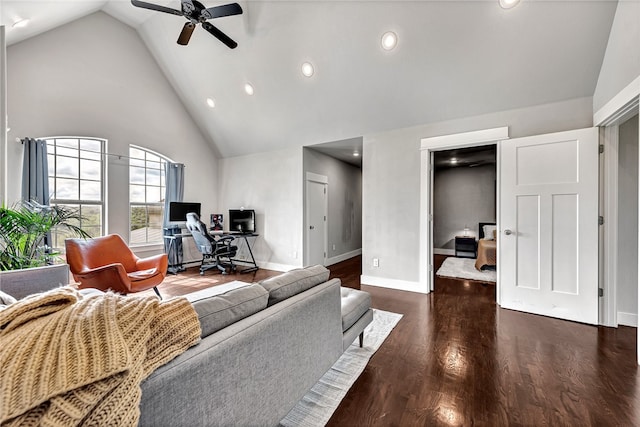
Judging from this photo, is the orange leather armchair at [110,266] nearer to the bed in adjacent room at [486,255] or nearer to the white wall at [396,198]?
the white wall at [396,198]

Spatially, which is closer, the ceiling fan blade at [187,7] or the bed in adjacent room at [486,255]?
the ceiling fan blade at [187,7]

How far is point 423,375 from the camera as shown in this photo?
6.04 feet

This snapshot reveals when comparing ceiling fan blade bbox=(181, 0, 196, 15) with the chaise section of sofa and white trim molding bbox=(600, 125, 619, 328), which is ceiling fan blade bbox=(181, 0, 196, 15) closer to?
the chaise section of sofa

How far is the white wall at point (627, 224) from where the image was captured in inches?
103

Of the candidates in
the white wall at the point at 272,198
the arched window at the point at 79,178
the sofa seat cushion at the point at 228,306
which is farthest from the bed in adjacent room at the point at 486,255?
the arched window at the point at 79,178

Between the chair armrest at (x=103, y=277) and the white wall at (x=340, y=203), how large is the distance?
10.2 ft

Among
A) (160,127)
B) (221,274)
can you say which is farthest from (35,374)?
(160,127)

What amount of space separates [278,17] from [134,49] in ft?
9.45

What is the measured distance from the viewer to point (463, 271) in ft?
16.1

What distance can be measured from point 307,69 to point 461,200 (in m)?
5.37

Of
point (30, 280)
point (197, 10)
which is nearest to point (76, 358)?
point (30, 280)

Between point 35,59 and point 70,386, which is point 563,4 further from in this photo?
point 35,59

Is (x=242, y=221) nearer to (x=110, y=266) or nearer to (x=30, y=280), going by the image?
(x=110, y=266)

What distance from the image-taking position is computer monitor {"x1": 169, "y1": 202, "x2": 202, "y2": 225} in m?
4.81
